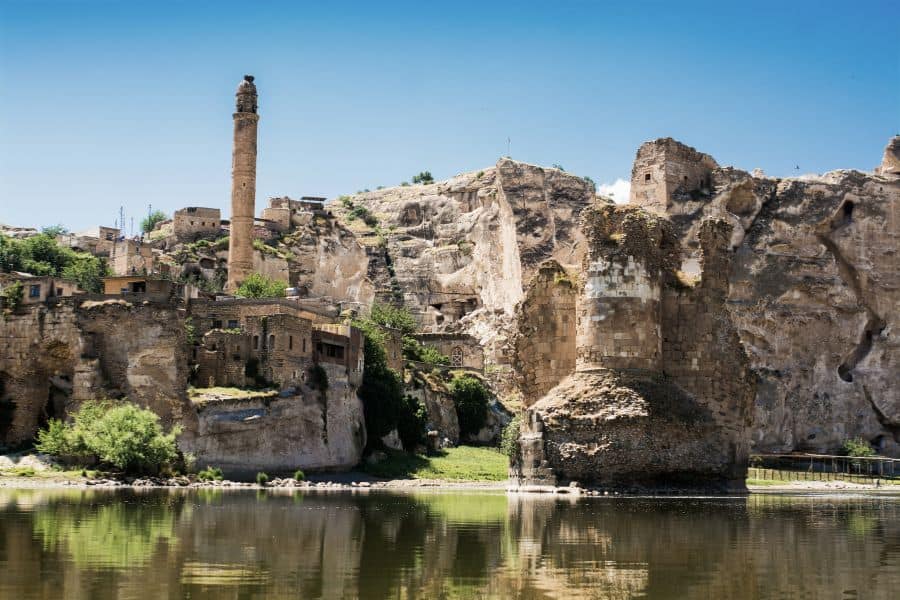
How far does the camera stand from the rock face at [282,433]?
169ft

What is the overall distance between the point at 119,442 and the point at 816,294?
51679mm

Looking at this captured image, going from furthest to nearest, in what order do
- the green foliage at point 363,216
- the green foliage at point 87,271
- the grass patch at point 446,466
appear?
the green foliage at point 363,216 → the green foliage at point 87,271 → the grass patch at point 446,466

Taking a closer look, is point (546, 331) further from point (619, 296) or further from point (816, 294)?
point (816, 294)

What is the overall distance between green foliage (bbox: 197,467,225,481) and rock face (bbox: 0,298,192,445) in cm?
208

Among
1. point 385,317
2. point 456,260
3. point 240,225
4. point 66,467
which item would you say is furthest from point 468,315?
point 66,467

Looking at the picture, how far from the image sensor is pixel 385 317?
88.5 meters

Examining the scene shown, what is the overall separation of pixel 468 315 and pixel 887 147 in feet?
108

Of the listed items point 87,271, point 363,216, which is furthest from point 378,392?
point 363,216

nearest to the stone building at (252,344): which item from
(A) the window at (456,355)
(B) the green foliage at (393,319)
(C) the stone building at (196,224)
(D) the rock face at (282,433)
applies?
(D) the rock face at (282,433)

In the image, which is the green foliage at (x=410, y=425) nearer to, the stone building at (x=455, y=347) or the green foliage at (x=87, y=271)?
the stone building at (x=455, y=347)

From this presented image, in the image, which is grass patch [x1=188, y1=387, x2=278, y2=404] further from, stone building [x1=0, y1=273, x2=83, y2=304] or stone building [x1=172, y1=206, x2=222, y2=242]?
stone building [x1=172, y1=206, x2=222, y2=242]

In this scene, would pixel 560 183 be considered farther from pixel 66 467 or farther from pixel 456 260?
pixel 66 467

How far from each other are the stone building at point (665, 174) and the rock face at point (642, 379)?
1338 inches

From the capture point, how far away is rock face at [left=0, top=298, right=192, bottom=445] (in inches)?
2051
